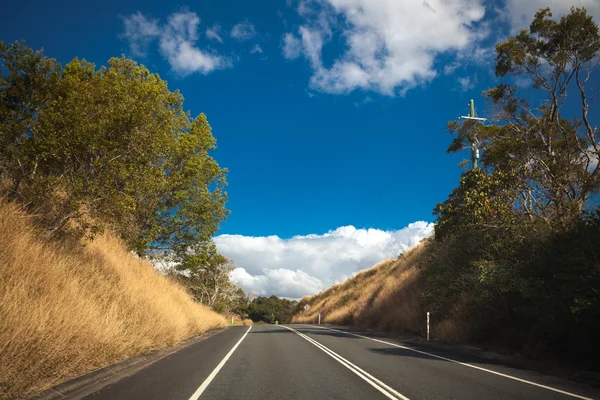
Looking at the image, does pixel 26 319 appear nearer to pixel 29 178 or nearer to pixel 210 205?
pixel 29 178

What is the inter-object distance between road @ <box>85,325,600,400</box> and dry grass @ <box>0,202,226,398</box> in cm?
84

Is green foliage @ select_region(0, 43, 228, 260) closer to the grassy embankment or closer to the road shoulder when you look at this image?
the road shoulder

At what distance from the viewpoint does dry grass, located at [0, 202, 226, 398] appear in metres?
5.51

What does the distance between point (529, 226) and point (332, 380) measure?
883 cm

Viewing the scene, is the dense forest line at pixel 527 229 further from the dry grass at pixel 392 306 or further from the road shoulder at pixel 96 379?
the road shoulder at pixel 96 379

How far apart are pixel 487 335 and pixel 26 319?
14.5m

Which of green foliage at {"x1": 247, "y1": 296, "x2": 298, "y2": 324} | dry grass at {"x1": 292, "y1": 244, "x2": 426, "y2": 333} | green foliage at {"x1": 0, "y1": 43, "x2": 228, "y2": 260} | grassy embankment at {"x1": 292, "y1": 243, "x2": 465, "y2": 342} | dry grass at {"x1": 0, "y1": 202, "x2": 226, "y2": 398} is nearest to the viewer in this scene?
dry grass at {"x1": 0, "y1": 202, "x2": 226, "y2": 398}

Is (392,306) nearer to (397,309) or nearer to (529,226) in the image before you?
(397,309)

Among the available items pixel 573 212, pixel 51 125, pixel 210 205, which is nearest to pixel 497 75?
pixel 573 212

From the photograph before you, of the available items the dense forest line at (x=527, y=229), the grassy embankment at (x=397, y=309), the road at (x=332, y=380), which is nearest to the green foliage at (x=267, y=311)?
the grassy embankment at (x=397, y=309)

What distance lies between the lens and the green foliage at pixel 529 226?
9586 mm

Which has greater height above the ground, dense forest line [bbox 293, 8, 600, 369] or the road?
dense forest line [bbox 293, 8, 600, 369]

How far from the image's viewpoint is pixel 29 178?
30.5 feet

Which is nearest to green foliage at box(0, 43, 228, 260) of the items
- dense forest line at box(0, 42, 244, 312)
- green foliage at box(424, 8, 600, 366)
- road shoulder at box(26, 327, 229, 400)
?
dense forest line at box(0, 42, 244, 312)
